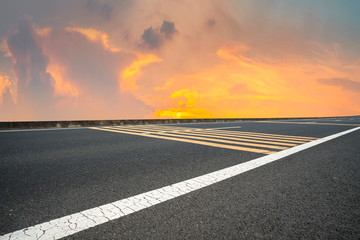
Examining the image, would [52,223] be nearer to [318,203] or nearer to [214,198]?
[214,198]

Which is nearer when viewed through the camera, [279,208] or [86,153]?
[279,208]

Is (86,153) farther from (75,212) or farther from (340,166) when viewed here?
(340,166)

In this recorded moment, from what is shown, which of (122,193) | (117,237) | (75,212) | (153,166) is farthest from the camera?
(153,166)

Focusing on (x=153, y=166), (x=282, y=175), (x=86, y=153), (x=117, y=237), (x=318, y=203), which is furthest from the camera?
(x=86, y=153)

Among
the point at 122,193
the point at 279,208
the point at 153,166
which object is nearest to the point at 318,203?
the point at 279,208

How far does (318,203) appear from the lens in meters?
2.17

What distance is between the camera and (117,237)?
156cm

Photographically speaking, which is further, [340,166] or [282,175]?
[340,166]

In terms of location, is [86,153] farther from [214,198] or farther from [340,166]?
[340,166]

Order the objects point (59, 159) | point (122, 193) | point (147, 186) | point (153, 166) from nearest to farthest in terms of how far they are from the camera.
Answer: point (122, 193), point (147, 186), point (153, 166), point (59, 159)

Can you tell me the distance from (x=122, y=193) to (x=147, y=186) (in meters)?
0.34

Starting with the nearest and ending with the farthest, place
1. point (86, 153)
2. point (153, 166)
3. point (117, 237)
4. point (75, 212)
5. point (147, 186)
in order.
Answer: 1. point (117, 237)
2. point (75, 212)
3. point (147, 186)
4. point (153, 166)
5. point (86, 153)

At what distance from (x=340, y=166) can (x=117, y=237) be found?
155 inches

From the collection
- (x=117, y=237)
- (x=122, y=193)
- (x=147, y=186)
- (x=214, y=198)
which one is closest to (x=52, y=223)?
(x=117, y=237)
